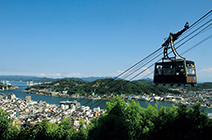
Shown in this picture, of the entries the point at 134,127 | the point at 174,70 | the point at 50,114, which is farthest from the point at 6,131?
the point at 50,114

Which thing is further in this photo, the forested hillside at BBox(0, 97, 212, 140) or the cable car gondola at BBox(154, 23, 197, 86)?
the forested hillside at BBox(0, 97, 212, 140)

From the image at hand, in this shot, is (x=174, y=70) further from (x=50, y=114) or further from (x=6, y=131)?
(x=50, y=114)

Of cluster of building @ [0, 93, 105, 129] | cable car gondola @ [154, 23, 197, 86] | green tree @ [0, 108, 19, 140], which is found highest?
cable car gondola @ [154, 23, 197, 86]

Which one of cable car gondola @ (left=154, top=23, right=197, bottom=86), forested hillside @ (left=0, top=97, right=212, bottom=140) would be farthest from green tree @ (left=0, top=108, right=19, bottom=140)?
cable car gondola @ (left=154, top=23, right=197, bottom=86)

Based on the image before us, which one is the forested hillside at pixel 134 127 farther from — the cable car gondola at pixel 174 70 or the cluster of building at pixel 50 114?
the cluster of building at pixel 50 114

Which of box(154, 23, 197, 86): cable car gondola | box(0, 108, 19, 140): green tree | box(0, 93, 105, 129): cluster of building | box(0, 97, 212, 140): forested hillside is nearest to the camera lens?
box(154, 23, 197, 86): cable car gondola

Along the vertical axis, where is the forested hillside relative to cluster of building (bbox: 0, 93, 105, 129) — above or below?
above

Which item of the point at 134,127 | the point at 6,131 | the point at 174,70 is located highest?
the point at 174,70

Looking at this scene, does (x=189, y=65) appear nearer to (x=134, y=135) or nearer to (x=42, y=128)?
(x=134, y=135)

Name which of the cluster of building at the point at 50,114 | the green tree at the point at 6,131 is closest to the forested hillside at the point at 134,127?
the green tree at the point at 6,131

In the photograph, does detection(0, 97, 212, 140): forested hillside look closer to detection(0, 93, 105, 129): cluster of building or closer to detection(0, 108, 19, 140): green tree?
detection(0, 108, 19, 140): green tree
